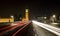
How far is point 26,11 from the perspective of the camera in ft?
533
